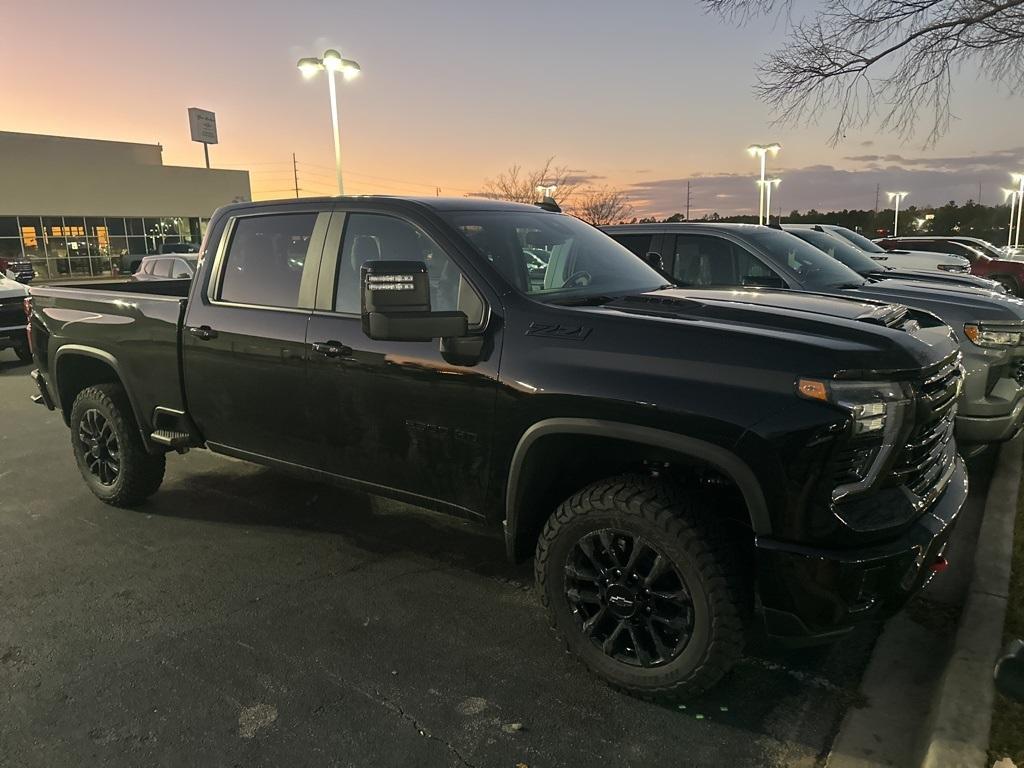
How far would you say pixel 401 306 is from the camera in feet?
9.48

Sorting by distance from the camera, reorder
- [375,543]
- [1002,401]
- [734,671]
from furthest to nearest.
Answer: [1002,401] → [375,543] → [734,671]

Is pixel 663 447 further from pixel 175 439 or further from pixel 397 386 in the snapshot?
pixel 175 439

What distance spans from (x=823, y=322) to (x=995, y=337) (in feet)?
11.2

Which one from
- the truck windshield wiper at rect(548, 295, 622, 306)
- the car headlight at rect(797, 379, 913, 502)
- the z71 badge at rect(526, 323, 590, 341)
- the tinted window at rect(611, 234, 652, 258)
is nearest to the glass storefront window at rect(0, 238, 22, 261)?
the tinted window at rect(611, 234, 652, 258)

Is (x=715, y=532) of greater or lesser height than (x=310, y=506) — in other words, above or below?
above

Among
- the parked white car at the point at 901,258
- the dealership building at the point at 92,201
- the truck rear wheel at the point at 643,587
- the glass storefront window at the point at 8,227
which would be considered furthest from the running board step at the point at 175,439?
the glass storefront window at the point at 8,227

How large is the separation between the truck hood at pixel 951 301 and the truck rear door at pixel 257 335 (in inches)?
141

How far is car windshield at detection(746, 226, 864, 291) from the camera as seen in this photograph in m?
6.48

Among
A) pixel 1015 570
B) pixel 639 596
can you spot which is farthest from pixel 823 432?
pixel 1015 570

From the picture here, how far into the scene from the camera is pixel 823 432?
2410 millimetres

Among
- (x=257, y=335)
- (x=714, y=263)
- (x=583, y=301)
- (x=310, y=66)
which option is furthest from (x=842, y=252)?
(x=310, y=66)

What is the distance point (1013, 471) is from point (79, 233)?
45692mm

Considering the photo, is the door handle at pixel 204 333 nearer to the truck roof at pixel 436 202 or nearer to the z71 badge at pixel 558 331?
the truck roof at pixel 436 202

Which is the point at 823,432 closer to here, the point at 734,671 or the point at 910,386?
the point at 910,386
